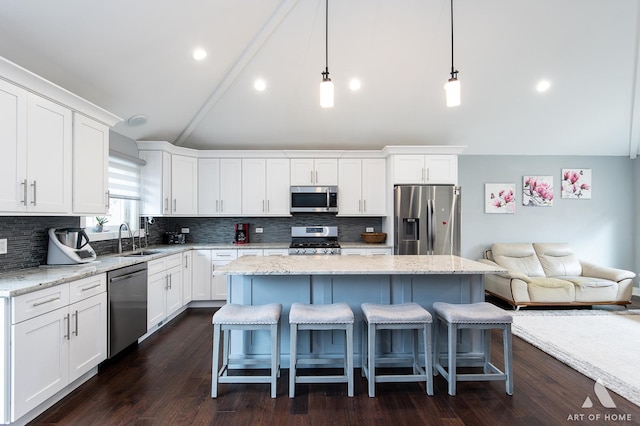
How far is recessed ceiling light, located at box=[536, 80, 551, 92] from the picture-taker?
4.14 metres

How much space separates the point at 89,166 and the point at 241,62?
1.87m

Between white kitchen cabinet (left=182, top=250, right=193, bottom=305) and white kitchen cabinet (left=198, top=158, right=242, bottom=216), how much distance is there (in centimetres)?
83

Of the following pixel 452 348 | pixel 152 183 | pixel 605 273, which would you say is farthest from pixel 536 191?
pixel 152 183

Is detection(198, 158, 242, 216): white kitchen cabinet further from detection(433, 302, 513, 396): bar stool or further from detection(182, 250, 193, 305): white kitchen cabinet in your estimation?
detection(433, 302, 513, 396): bar stool

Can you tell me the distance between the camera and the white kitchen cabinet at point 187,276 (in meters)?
4.38

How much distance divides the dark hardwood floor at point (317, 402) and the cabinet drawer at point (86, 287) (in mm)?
711

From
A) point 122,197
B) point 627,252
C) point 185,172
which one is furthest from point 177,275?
point 627,252

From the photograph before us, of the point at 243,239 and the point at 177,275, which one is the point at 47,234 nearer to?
the point at 177,275

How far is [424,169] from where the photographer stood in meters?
4.79

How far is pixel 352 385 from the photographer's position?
7.67 ft

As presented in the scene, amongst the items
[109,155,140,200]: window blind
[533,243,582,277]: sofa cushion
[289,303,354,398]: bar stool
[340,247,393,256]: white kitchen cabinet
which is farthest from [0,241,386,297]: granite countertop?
[533,243,582,277]: sofa cushion

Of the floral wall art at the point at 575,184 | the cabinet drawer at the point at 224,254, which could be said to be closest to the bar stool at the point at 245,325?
the cabinet drawer at the point at 224,254

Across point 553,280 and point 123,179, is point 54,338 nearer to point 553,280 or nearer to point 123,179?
point 123,179

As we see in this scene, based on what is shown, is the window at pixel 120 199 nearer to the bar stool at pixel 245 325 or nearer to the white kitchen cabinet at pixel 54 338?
the white kitchen cabinet at pixel 54 338
